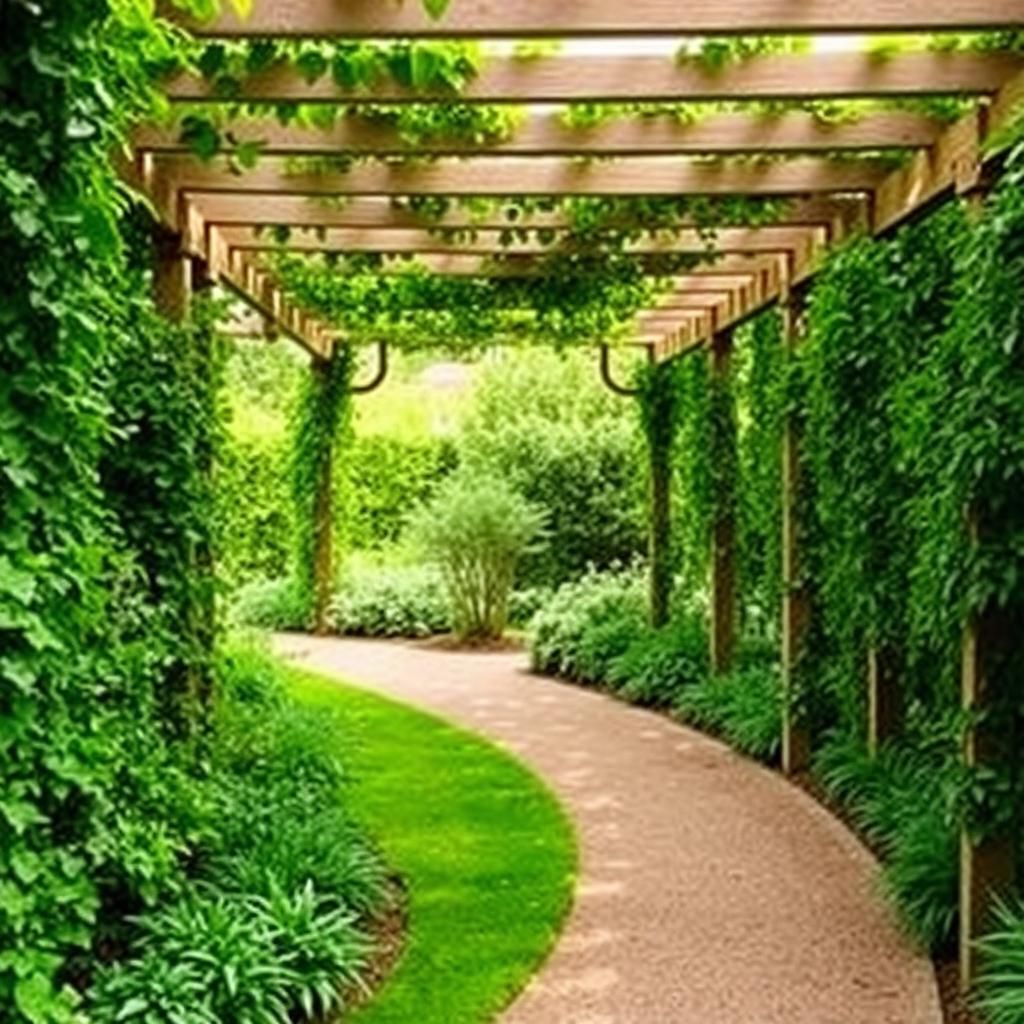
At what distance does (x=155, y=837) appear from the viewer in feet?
16.8

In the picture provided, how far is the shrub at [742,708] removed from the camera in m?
9.48

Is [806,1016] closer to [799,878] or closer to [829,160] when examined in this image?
[799,878]

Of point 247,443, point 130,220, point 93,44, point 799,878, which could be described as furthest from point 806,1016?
point 247,443

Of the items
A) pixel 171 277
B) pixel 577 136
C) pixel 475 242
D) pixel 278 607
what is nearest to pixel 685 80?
pixel 577 136

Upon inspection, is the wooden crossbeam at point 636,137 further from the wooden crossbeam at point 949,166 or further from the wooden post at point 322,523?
the wooden post at point 322,523

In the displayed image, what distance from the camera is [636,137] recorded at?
6.74 m

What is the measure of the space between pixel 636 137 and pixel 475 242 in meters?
2.95

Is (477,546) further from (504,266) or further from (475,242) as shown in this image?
(475,242)

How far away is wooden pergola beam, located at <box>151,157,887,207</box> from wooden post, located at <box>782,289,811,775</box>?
167cm

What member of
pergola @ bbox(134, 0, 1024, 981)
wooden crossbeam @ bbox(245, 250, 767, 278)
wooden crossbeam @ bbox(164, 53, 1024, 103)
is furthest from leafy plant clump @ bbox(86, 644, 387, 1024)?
wooden crossbeam @ bbox(245, 250, 767, 278)

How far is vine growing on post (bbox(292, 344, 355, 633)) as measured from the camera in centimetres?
1650

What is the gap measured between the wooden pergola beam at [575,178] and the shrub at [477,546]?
9.01 metres

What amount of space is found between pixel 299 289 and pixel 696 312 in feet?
9.53

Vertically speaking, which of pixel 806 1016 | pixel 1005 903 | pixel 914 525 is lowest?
pixel 806 1016
